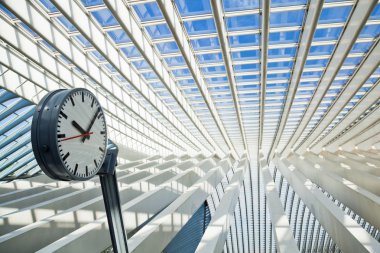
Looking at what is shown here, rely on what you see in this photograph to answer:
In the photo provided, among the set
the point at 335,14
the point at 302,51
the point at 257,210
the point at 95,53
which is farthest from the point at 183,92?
the point at 257,210

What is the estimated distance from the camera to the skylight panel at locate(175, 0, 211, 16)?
308 inches

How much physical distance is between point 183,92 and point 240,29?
5.42 m

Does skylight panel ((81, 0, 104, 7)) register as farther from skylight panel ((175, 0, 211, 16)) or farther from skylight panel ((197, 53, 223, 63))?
skylight panel ((197, 53, 223, 63))

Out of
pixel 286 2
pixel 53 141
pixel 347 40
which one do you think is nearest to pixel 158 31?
pixel 286 2

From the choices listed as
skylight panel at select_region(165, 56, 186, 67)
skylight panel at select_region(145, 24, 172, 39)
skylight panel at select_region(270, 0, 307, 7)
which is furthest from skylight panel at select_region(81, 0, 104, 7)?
skylight panel at select_region(270, 0, 307, 7)

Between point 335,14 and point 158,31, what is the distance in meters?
5.05

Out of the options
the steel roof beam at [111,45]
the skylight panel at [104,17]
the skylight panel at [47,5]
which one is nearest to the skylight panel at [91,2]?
the steel roof beam at [111,45]

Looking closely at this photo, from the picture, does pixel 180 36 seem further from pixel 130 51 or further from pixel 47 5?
pixel 47 5

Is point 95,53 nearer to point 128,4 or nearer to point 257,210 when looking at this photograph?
point 128,4

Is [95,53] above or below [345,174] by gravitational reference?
above

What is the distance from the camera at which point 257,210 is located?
3528 cm

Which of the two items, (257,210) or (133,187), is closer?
(133,187)

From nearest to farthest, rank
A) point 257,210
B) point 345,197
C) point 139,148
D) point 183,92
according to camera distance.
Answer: point 345,197, point 183,92, point 139,148, point 257,210

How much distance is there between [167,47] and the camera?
10.0 metres
